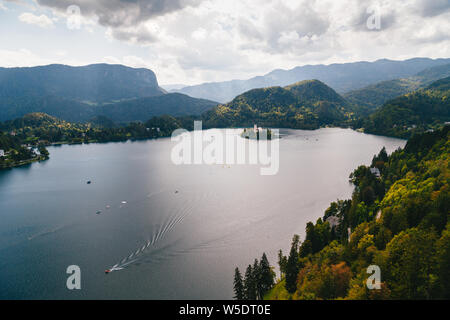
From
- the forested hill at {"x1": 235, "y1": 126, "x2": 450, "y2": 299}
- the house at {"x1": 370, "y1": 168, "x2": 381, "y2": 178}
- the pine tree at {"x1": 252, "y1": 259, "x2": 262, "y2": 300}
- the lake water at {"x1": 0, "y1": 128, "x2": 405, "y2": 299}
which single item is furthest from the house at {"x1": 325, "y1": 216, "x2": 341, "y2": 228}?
the house at {"x1": 370, "y1": 168, "x2": 381, "y2": 178}

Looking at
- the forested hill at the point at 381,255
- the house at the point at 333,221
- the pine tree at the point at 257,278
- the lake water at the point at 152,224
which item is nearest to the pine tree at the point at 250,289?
the forested hill at the point at 381,255

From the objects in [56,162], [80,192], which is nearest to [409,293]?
[80,192]

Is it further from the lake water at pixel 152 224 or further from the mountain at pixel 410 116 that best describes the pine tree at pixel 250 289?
the mountain at pixel 410 116

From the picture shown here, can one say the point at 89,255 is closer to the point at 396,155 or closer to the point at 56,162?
the point at 396,155

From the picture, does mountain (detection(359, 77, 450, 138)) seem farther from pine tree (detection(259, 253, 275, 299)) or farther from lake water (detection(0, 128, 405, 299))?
pine tree (detection(259, 253, 275, 299))

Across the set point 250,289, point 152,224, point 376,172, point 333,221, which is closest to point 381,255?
point 250,289
